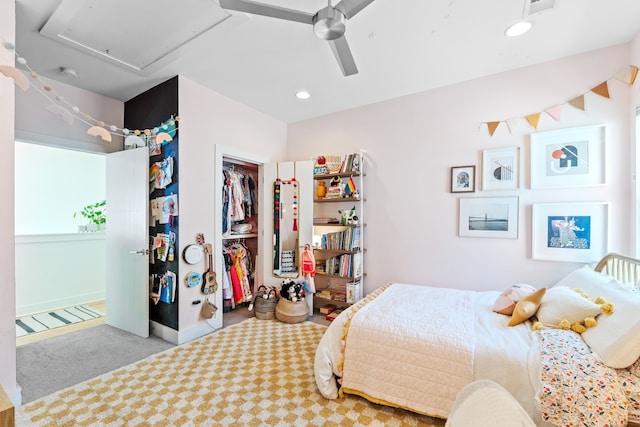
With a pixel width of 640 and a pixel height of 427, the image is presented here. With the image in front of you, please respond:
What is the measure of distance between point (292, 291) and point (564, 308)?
2.41 metres

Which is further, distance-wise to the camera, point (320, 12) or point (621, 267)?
point (621, 267)

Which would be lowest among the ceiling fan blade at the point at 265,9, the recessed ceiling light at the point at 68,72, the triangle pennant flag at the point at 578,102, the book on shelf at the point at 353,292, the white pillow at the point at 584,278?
the book on shelf at the point at 353,292

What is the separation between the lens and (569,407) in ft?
3.89

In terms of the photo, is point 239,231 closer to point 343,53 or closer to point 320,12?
point 343,53

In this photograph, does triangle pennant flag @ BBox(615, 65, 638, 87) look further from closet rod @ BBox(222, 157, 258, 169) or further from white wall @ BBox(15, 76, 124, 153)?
white wall @ BBox(15, 76, 124, 153)

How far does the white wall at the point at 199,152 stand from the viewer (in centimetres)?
275

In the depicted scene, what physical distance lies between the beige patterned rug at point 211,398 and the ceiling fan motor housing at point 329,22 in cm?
231

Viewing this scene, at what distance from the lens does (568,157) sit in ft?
7.94

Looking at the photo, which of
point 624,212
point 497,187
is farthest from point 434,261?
point 624,212

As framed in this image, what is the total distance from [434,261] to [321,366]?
1773 millimetres

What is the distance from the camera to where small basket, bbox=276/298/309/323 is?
3.17 metres

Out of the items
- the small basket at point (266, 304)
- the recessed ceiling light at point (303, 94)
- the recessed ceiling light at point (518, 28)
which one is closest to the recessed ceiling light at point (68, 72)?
the recessed ceiling light at point (303, 94)

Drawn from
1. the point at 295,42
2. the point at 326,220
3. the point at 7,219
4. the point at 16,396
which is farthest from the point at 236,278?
the point at 295,42

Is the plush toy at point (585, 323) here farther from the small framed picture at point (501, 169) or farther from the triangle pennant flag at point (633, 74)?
the triangle pennant flag at point (633, 74)
